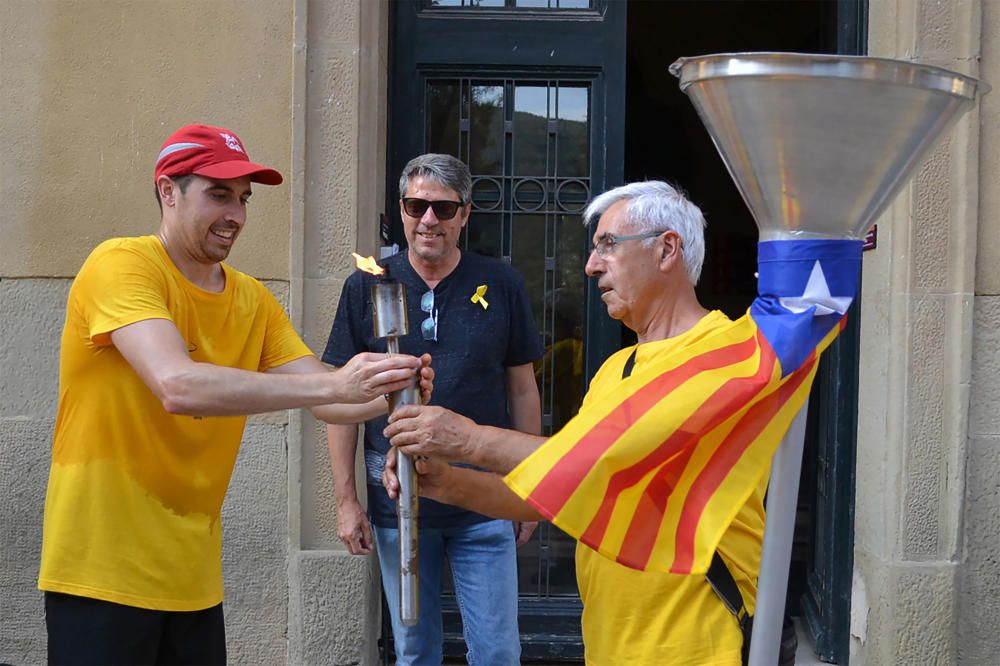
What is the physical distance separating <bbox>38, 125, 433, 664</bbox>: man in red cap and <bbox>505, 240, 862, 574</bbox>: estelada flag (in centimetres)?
53

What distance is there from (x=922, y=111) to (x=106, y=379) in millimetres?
1995

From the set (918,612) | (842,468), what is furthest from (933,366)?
(918,612)

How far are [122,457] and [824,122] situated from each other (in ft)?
6.16

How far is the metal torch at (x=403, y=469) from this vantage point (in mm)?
2480

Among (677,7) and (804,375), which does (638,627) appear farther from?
(677,7)

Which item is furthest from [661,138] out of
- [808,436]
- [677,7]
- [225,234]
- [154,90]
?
[225,234]

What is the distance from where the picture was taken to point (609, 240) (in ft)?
9.09

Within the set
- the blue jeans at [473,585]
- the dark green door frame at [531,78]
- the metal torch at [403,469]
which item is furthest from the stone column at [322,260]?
the metal torch at [403,469]

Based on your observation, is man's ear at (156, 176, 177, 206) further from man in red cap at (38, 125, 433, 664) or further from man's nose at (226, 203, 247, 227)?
man's nose at (226, 203, 247, 227)

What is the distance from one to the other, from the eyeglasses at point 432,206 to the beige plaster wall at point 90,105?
1.24 meters

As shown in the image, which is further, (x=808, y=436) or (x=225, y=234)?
(x=808, y=436)

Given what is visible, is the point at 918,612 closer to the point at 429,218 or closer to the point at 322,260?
the point at 429,218

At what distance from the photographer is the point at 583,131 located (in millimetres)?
5301

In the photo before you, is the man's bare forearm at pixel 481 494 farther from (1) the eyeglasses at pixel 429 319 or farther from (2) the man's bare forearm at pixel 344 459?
(2) the man's bare forearm at pixel 344 459
